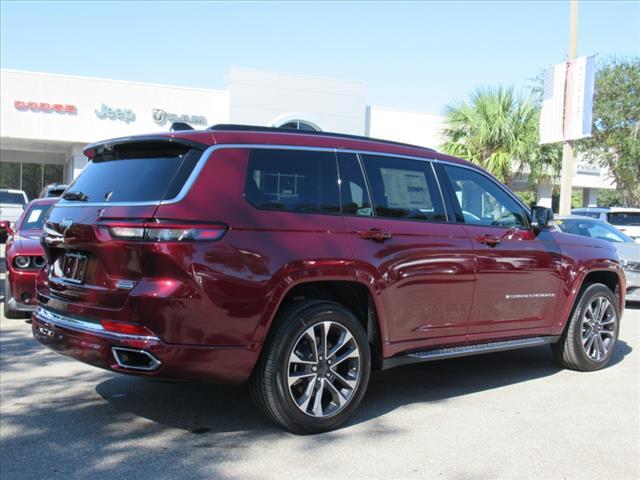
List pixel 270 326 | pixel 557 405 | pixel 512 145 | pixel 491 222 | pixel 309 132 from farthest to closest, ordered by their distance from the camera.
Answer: pixel 512 145 < pixel 491 222 < pixel 557 405 < pixel 309 132 < pixel 270 326

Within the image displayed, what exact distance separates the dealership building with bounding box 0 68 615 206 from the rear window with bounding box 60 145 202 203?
19.1m

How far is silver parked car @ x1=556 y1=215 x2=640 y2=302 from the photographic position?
10555 millimetres

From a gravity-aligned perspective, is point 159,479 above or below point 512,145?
below

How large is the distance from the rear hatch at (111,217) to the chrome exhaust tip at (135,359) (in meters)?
0.26

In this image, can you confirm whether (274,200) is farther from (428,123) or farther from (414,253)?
(428,123)

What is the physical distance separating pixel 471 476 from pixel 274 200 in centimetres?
202

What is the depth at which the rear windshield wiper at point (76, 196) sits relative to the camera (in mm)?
4342

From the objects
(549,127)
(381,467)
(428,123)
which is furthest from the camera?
(428,123)

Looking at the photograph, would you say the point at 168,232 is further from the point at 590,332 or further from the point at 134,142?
the point at 590,332

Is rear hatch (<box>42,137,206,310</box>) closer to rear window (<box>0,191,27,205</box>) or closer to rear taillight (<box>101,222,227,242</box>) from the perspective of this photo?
rear taillight (<box>101,222,227,242</box>)

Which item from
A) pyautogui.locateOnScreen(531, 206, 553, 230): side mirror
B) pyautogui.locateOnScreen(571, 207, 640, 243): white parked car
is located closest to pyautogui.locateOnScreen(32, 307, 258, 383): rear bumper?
pyautogui.locateOnScreen(531, 206, 553, 230): side mirror

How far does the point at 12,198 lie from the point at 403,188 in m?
18.5

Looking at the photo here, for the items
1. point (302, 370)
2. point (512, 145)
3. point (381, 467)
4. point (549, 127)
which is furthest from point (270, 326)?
point (512, 145)

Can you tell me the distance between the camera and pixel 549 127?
580 inches
